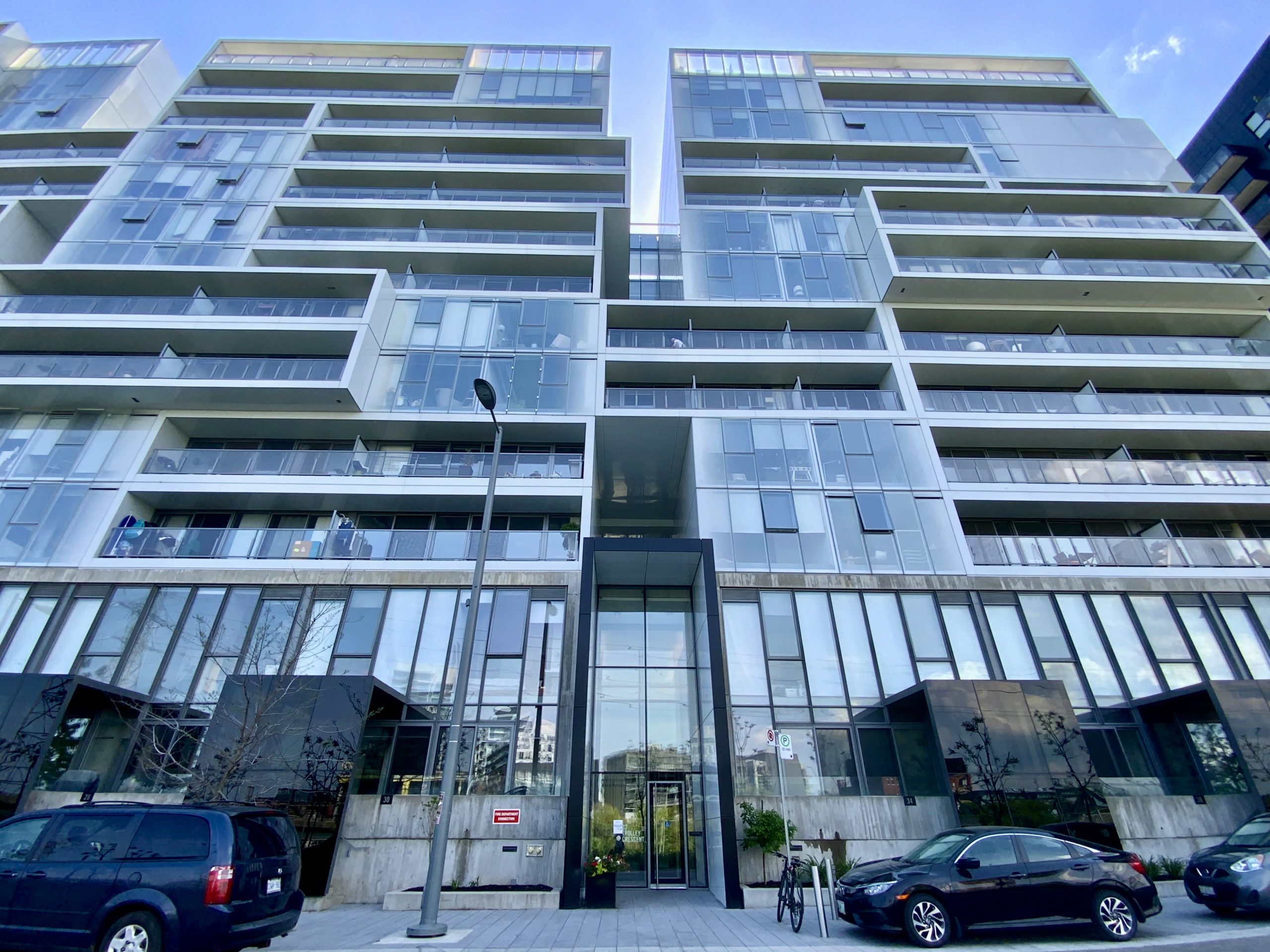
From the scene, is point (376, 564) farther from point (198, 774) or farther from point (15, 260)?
point (15, 260)

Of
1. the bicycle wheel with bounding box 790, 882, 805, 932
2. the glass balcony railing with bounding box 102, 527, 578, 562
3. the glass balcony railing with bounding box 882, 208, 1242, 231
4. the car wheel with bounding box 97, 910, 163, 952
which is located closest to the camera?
the car wheel with bounding box 97, 910, 163, 952

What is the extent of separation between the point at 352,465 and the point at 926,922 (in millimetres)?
19436

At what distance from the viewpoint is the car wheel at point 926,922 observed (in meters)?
8.14

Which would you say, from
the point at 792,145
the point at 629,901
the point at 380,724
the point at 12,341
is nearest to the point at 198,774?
the point at 380,724

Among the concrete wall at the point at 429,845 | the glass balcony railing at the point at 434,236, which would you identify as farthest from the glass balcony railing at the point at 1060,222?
the concrete wall at the point at 429,845

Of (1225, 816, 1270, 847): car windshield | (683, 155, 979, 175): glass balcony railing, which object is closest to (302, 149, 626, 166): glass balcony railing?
(683, 155, 979, 175): glass balcony railing

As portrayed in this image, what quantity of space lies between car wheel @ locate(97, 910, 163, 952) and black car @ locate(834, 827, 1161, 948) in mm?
Result: 8359

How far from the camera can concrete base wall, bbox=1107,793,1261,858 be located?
46.0ft

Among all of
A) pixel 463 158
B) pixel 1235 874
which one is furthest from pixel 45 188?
pixel 1235 874

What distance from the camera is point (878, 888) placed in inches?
340

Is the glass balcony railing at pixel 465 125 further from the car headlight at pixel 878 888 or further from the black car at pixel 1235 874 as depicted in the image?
the black car at pixel 1235 874

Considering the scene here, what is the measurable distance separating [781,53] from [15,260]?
1599 inches

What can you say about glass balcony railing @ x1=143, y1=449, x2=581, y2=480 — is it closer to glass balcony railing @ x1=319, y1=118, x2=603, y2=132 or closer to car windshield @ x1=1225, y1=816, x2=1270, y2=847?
car windshield @ x1=1225, y1=816, x2=1270, y2=847

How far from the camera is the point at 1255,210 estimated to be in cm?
4209
